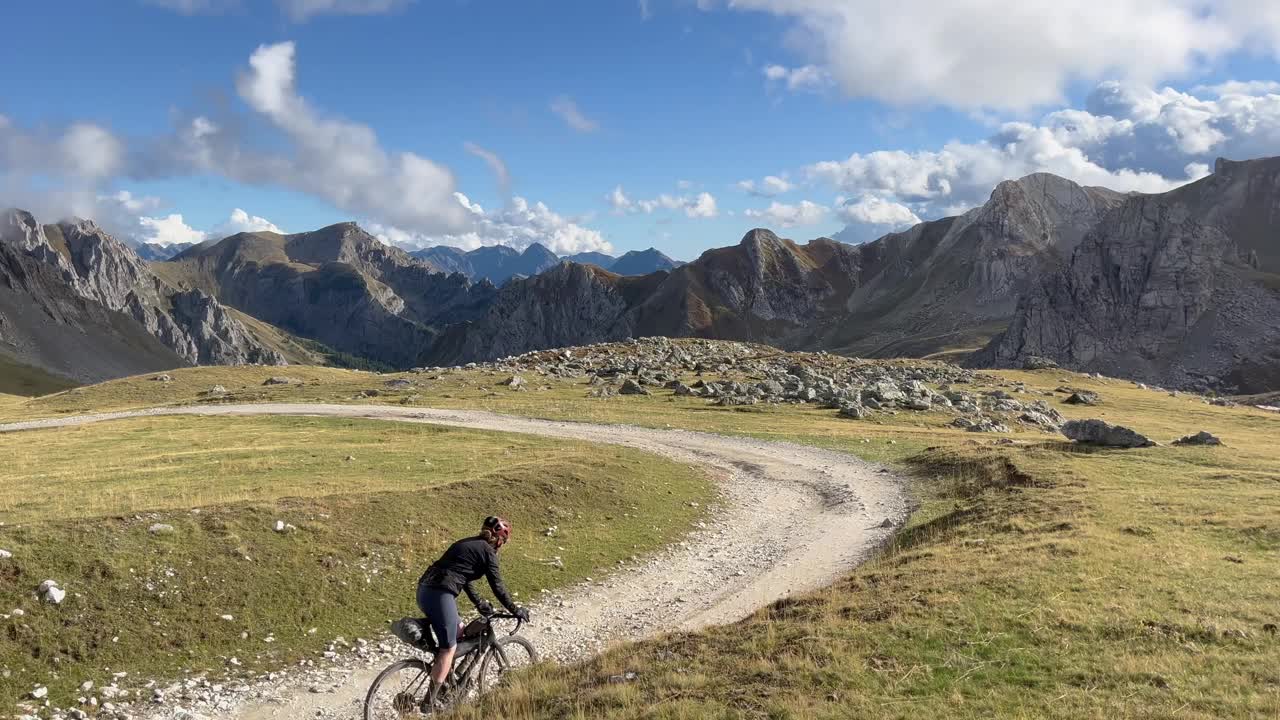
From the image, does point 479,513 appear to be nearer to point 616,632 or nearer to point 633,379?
point 616,632

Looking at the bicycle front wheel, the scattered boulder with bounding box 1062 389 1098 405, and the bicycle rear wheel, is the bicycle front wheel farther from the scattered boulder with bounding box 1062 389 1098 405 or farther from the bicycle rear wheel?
the scattered boulder with bounding box 1062 389 1098 405

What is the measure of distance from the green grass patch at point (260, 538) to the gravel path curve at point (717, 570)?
1184mm

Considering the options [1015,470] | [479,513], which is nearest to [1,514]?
[479,513]

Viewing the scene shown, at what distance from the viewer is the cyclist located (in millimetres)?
13234

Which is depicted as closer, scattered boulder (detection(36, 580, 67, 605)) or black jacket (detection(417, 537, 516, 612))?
black jacket (detection(417, 537, 516, 612))

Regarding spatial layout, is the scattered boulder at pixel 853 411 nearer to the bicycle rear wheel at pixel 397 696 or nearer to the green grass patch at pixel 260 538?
the green grass patch at pixel 260 538

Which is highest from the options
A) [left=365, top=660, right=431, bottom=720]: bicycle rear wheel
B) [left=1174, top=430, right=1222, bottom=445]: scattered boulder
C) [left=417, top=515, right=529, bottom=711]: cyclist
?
[left=417, top=515, right=529, bottom=711]: cyclist

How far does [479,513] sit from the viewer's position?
27.5 metres

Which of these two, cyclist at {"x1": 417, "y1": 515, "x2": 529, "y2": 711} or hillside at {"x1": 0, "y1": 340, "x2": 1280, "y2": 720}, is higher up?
cyclist at {"x1": 417, "y1": 515, "x2": 529, "y2": 711}

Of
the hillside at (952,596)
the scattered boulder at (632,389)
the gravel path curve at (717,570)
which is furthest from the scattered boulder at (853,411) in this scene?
the scattered boulder at (632,389)

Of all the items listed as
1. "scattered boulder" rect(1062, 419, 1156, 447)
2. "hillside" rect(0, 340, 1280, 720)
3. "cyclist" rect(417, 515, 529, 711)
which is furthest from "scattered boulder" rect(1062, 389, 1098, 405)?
"cyclist" rect(417, 515, 529, 711)

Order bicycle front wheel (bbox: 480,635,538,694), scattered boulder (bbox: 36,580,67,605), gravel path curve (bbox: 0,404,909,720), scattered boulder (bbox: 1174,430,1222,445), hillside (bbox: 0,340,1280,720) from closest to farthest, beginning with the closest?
hillside (bbox: 0,340,1280,720) → bicycle front wheel (bbox: 480,635,538,694) → gravel path curve (bbox: 0,404,909,720) → scattered boulder (bbox: 36,580,67,605) → scattered boulder (bbox: 1174,430,1222,445)

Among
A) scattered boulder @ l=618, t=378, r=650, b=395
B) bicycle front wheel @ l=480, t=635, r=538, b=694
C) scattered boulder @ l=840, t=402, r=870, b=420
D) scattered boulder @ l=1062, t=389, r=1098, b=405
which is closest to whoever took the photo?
bicycle front wheel @ l=480, t=635, r=538, b=694

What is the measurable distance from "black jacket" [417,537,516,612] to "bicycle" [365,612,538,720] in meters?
0.66
